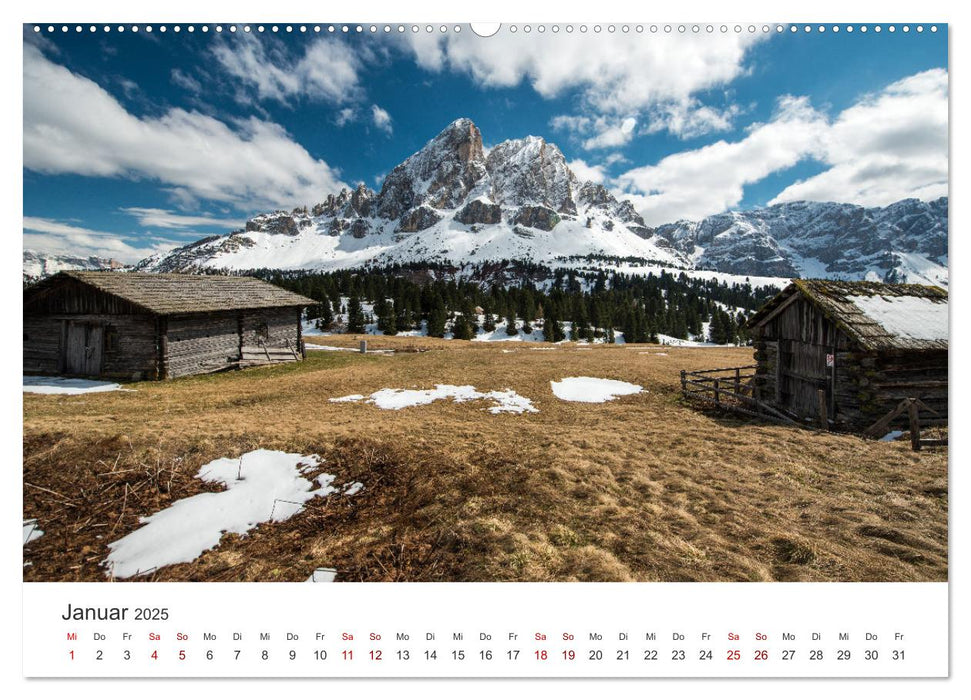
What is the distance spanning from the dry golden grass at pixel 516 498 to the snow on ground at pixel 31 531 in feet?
0.38

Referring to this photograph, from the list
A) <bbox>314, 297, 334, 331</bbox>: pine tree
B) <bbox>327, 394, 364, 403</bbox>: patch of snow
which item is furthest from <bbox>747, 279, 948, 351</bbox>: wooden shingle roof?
<bbox>314, 297, 334, 331</bbox>: pine tree

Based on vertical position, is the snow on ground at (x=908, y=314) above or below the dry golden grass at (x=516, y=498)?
above

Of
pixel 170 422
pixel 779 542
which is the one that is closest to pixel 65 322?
pixel 170 422

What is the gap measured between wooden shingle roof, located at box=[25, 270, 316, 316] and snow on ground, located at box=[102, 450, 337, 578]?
52.0ft

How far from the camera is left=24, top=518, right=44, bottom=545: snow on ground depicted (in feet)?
14.9

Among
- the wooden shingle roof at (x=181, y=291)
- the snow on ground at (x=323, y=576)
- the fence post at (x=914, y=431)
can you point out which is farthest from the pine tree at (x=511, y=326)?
the snow on ground at (x=323, y=576)

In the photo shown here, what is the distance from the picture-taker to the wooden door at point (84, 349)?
18.3 meters

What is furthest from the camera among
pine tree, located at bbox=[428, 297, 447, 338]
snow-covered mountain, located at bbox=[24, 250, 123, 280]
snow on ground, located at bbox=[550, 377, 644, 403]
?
pine tree, located at bbox=[428, 297, 447, 338]

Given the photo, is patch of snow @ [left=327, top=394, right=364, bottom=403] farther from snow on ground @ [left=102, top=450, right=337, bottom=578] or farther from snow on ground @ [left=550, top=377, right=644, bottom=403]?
snow on ground @ [left=550, top=377, right=644, bottom=403]

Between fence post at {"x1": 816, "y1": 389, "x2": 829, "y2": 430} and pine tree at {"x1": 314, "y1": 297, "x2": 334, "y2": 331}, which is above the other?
pine tree at {"x1": 314, "y1": 297, "x2": 334, "y2": 331}

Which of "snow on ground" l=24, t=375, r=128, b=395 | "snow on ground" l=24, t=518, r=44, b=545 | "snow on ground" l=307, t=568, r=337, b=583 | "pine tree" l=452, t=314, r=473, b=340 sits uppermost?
"pine tree" l=452, t=314, r=473, b=340

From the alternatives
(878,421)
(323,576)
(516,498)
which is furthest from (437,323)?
(323,576)
